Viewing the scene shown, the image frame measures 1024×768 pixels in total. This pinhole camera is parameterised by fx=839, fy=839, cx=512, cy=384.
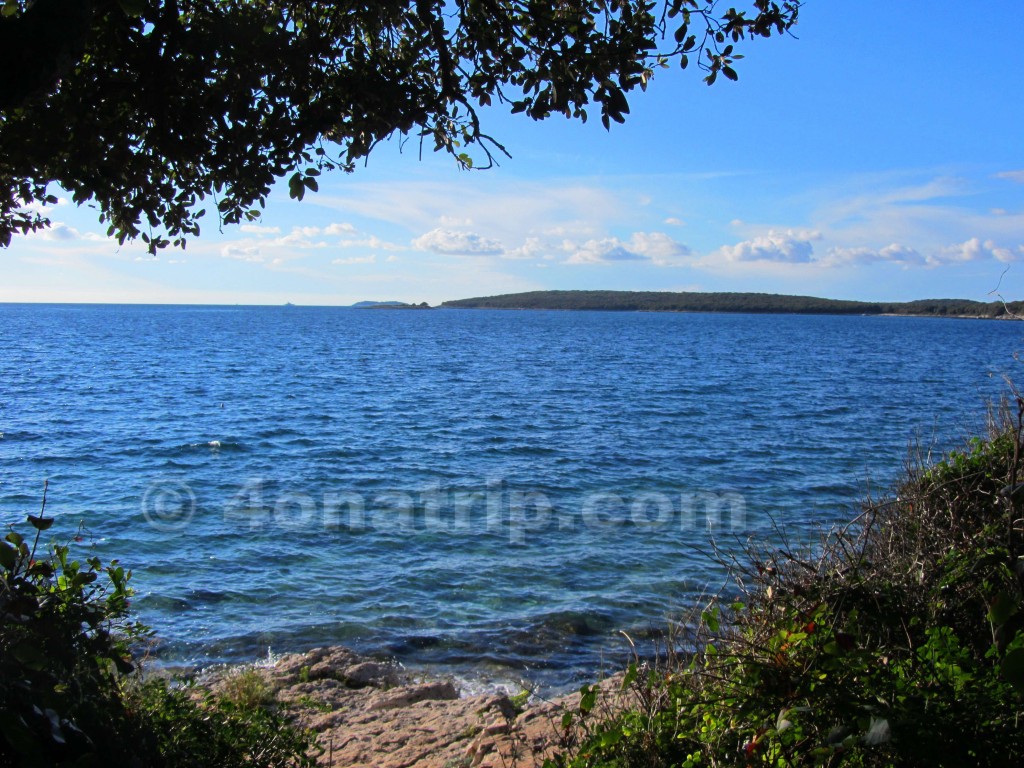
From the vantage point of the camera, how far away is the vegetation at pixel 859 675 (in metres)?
3.22

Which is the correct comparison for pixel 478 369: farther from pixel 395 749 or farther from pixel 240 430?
pixel 395 749

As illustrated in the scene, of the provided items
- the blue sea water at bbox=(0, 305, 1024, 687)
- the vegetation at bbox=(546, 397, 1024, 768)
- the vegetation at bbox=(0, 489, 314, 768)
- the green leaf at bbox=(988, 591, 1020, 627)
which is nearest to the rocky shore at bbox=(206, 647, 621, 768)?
the vegetation at bbox=(0, 489, 314, 768)

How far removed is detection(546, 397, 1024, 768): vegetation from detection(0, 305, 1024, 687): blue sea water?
2.25m

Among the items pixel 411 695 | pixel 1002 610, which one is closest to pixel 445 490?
pixel 411 695

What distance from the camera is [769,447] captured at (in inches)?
940

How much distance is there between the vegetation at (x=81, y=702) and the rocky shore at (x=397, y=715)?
33.5 inches

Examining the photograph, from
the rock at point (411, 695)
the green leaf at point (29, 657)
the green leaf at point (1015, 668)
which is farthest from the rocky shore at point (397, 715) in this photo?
the green leaf at point (1015, 668)

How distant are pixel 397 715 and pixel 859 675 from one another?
5.23 m

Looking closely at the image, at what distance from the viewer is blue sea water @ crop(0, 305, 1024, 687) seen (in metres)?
11.2

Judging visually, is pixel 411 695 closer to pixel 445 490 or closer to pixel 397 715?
pixel 397 715

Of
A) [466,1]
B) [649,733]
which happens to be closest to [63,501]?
[466,1]

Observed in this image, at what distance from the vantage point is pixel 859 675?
367cm

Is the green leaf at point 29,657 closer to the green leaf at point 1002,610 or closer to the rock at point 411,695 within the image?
the green leaf at point 1002,610

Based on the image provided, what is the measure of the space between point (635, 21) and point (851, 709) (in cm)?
478
